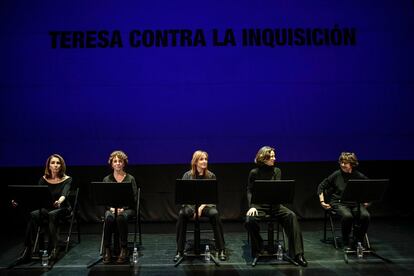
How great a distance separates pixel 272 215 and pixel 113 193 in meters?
1.81

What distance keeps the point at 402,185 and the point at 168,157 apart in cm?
379

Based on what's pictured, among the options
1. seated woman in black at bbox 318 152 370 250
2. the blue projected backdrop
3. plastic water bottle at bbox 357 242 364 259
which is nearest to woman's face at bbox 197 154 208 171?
the blue projected backdrop

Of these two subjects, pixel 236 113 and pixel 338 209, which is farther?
pixel 236 113

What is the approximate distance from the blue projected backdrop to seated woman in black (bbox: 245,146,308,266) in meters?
1.32

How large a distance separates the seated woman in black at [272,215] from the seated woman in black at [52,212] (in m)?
2.24

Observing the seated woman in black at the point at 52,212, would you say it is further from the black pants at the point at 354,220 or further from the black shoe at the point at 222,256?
the black pants at the point at 354,220

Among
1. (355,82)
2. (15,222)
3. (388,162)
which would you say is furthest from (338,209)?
(15,222)

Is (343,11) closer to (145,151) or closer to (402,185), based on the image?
(402,185)

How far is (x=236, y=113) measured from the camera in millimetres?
6422

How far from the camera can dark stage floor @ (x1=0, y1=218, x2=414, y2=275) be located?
4.26m

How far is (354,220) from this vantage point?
16.2ft

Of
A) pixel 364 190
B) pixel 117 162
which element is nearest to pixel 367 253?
pixel 364 190

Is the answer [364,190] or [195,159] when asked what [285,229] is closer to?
[364,190]

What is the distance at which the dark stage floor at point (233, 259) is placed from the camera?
4.26 metres
